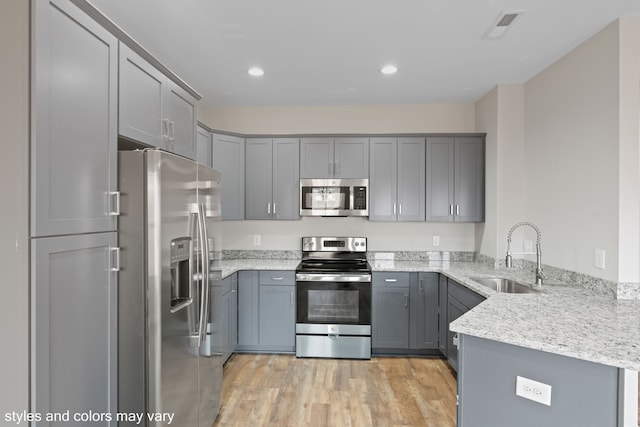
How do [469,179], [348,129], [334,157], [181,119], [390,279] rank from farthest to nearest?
[348,129], [334,157], [469,179], [390,279], [181,119]

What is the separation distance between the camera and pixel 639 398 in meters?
1.26

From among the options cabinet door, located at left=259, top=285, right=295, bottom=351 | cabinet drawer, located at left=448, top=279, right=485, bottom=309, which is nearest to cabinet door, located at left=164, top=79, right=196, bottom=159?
cabinet door, located at left=259, top=285, right=295, bottom=351

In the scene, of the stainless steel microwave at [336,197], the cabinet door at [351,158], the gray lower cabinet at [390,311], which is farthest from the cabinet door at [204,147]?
the gray lower cabinet at [390,311]

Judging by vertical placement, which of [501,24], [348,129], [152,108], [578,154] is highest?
[501,24]

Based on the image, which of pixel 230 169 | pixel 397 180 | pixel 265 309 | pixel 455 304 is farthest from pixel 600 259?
pixel 230 169

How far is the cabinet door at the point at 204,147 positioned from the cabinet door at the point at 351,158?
1345 millimetres

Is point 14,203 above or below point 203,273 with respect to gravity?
above

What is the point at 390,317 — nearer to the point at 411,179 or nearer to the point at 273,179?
the point at 411,179

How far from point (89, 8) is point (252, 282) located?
273 cm

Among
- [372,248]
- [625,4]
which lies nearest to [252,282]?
[372,248]

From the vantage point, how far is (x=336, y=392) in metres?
2.92

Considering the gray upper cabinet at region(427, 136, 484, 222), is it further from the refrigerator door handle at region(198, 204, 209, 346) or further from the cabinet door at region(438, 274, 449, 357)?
the refrigerator door handle at region(198, 204, 209, 346)

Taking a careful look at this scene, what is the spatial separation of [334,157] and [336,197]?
45 centimetres

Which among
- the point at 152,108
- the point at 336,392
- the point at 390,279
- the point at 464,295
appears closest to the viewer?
the point at 152,108
